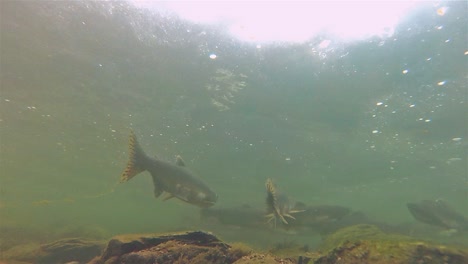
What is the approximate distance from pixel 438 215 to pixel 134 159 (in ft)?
54.5

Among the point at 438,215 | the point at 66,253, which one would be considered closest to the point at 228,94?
the point at 66,253

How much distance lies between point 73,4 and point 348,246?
1162 centimetres

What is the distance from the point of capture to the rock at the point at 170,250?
3918 millimetres

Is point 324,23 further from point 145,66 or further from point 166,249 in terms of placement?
point 166,249

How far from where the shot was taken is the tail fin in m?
6.46

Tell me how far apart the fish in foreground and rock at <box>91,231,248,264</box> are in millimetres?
2148

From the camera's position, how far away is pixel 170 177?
6.70m

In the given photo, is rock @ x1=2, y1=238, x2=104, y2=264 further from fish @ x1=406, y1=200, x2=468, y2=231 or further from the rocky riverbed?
fish @ x1=406, y1=200, x2=468, y2=231

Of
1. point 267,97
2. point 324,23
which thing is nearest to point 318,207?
point 267,97

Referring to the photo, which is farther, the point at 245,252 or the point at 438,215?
the point at 438,215

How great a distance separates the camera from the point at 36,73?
49.5ft

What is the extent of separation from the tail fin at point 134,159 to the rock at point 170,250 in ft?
7.47

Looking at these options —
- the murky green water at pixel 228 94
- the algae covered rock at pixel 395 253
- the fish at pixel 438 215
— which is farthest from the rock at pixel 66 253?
the fish at pixel 438 215

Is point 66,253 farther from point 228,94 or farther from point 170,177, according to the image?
point 228,94
